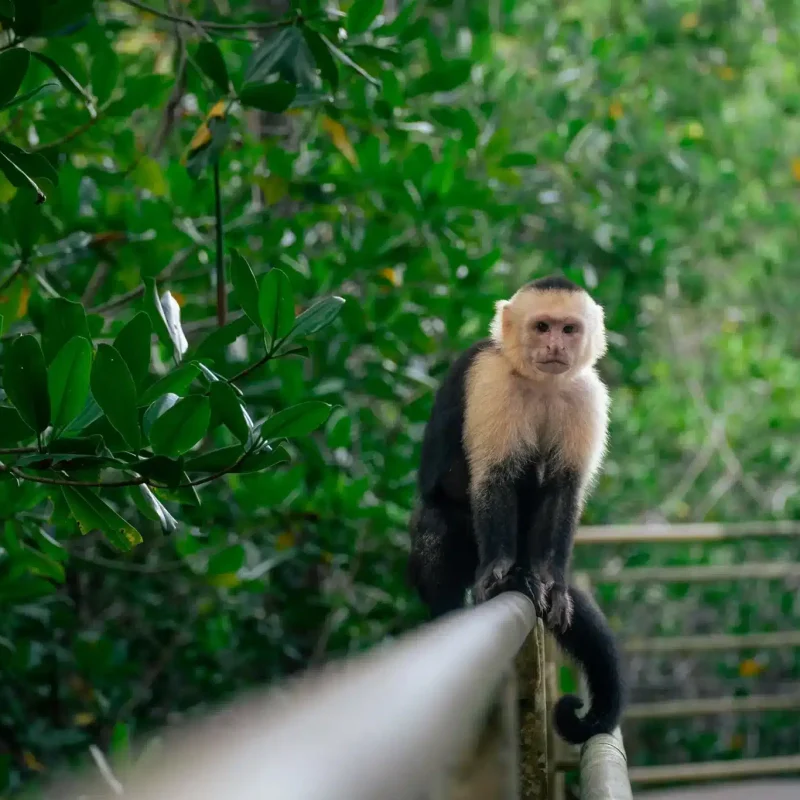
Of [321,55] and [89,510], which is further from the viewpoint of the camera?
[321,55]

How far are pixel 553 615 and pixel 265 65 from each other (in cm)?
118

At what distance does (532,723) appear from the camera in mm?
1409

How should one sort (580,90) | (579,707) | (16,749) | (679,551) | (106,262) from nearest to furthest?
(579,707)
(106,262)
(16,749)
(580,90)
(679,551)

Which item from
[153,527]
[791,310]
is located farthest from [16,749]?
[791,310]

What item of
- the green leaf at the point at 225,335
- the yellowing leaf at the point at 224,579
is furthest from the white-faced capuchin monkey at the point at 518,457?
the green leaf at the point at 225,335

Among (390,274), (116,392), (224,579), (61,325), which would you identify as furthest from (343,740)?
(390,274)

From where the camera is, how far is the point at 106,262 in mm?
2369

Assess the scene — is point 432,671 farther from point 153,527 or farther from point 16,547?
point 153,527

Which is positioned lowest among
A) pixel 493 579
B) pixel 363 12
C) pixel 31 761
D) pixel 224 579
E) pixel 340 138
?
pixel 31 761

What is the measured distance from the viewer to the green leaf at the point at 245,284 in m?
1.31

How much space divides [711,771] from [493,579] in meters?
2.07

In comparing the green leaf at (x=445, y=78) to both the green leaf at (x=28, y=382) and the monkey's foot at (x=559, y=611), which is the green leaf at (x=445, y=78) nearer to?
the monkey's foot at (x=559, y=611)

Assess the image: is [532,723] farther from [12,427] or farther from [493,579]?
[493,579]

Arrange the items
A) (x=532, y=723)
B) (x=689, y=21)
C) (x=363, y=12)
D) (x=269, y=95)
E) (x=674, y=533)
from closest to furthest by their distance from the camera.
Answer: (x=532, y=723) < (x=269, y=95) < (x=363, y=12) < (x=674, y=533) < (x=689, y=21)
